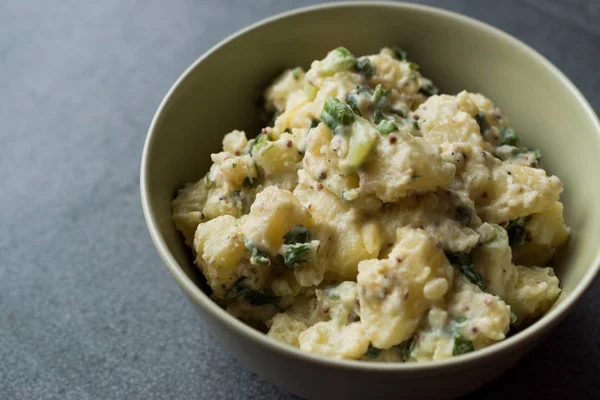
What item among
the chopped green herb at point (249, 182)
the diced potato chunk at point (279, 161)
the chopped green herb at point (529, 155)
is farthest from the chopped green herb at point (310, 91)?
the chopped green herb at point (529, 155)

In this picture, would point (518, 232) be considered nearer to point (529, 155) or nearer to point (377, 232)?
point (529, 155)

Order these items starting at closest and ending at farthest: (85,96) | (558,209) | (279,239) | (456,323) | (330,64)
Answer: (456,323)
(279,239)
(558,209)
(330,64)
(85,96)

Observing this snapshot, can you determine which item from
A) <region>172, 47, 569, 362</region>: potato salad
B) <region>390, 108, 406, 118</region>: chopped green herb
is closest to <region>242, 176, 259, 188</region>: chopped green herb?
<region>172, 47, 569, 362</region>: potato salad

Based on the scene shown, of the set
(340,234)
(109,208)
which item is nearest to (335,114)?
(340,234)

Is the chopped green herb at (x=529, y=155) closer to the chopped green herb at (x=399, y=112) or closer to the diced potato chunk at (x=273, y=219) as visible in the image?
the chopped green herb at (x=399, y=112)

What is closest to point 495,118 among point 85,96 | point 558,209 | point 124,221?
point 558,209

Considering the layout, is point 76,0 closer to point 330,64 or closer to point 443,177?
point 330,64

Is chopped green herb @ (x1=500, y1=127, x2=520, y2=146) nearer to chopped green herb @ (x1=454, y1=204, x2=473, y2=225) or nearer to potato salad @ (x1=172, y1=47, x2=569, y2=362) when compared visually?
potato salad @ (x1=172, y1=47, x2=569, y2=362)
